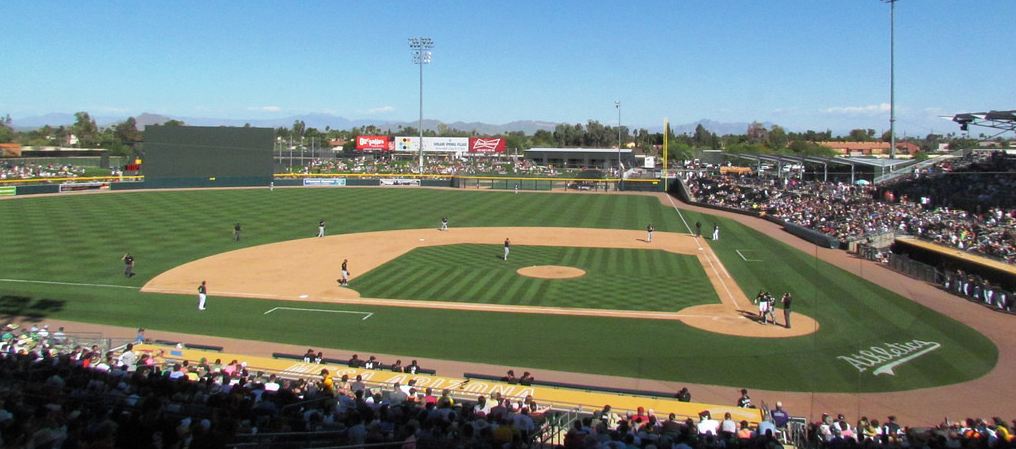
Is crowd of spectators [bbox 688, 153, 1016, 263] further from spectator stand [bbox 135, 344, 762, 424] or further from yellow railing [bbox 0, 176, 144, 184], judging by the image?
yellow railing [bbox 0, 176, 144, 184]

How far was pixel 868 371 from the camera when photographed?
60.1 feet

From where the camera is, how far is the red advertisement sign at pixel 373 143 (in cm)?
12838

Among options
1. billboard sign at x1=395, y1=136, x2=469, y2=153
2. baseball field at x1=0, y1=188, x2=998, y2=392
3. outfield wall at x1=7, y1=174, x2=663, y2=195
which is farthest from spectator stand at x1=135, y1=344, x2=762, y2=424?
billboard sign at x1=395, y1=136, x2=469, y2=153

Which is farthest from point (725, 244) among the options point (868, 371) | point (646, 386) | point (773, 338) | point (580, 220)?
point (646, 386)

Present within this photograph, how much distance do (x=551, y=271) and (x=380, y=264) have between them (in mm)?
8187

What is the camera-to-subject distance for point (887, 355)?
19.6 meters

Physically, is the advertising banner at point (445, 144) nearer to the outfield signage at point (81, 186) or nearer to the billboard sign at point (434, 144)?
the billboard sign at point (434, 144)

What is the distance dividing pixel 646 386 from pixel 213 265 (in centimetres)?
2337

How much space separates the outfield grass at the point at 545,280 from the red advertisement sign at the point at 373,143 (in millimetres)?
93129

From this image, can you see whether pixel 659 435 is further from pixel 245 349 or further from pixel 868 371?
pixel 245 349

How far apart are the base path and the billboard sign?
8205cm

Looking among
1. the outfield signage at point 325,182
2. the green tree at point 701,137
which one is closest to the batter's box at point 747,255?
the outfield signage at point 325,182

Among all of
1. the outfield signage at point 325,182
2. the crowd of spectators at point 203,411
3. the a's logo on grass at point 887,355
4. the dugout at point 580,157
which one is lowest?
the a's logo on grass at point 887,355

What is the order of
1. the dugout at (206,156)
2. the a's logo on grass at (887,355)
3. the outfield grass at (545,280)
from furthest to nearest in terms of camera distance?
the dugout at (206,156), the outfield grass at (545,280), the a's logo on grass at (887,355)
